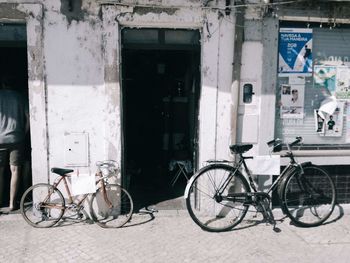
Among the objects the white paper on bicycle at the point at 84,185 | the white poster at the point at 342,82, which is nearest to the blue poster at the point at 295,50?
the white poster at the point at 342,82

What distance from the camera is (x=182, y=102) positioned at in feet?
30.1

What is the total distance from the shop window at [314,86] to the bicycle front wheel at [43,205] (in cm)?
344

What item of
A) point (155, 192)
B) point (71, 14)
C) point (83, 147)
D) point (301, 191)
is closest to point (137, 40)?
point (71, 14)

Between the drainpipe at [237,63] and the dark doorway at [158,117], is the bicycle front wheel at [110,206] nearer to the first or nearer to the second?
the dark doorway at [158,117]

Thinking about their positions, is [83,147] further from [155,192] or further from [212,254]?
[212,254]

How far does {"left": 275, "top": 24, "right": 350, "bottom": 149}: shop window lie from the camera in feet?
21.3

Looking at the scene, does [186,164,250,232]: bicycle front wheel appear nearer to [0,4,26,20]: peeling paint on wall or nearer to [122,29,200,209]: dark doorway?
[122,29,200,209]: dark doorway

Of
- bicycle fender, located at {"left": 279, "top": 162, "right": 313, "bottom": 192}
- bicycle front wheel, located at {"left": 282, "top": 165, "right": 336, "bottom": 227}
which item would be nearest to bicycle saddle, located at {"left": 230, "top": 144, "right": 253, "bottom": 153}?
bicycle fender, located at {"left": 279, "top": 162, "right": 313, "bottom": 192}

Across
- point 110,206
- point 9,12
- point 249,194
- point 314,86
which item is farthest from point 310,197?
point 9,12

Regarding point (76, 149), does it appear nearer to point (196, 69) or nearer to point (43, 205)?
point (43, 205)

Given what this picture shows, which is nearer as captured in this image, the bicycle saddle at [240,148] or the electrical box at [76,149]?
the bicycle saddle at [240,148]

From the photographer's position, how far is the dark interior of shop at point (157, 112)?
342 inches

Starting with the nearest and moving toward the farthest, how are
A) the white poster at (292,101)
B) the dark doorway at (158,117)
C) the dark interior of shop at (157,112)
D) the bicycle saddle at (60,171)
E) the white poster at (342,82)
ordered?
the bicycle saddle at (60,171), the white poster at (292,101), the white poster at (342,82), the dark doorway at (158,117), the dark interior of shop at (157,112)

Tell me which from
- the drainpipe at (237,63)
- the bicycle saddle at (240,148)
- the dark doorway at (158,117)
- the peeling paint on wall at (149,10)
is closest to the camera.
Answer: the bicycle saddle at (240,148)
